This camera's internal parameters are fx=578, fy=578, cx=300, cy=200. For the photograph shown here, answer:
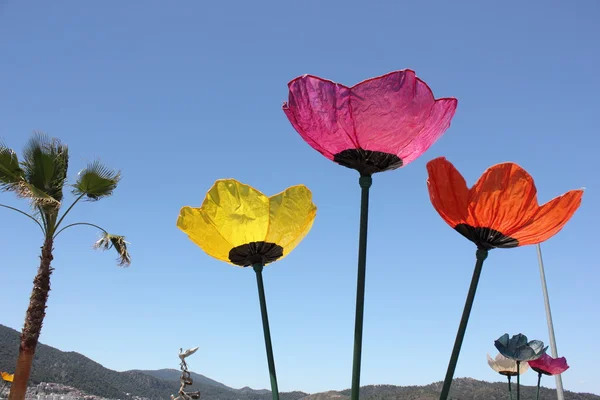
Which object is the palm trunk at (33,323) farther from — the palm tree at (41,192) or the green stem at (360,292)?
the green stem at (360,292)

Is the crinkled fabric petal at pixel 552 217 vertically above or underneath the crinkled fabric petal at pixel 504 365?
above

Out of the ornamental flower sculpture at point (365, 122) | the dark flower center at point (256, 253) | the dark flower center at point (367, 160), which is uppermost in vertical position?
the ornamental flower sculpture at point (365, 122)

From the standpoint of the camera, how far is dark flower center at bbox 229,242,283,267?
2379 mm

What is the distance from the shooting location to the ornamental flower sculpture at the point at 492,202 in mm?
2035

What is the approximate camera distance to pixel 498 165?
204 centimetres

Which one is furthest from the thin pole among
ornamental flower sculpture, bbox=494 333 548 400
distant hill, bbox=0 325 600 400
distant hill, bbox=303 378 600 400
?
distant hill, bbox=303 378 600 400

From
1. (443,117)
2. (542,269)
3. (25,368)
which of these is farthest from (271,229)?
(542,269)

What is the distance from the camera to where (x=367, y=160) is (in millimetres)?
2082

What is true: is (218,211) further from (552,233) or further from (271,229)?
(552,233)

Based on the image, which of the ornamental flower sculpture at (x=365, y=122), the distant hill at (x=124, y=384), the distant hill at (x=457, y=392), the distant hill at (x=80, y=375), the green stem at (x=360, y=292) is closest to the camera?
the green stem at (x=360, y=292)

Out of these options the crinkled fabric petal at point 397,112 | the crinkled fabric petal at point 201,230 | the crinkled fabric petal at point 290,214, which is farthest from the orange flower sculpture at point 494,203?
the crinkled fabric petal at point 201,230

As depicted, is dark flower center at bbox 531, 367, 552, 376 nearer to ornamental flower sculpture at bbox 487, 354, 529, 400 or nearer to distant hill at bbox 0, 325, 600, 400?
ornamental flower sculpture at bbox 487, 354, 529, 400

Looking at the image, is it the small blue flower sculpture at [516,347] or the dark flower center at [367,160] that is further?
the small blue flower sculpture at [516,347]

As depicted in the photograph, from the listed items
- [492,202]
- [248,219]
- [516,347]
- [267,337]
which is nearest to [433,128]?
[492,202]
